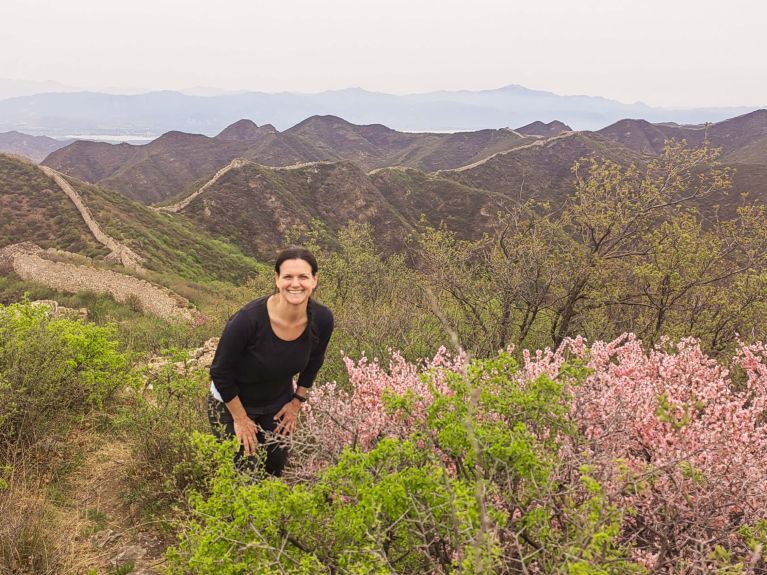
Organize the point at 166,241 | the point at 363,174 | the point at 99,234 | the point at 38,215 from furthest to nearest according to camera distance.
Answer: the point at 363,174 → the point at 166,241 → the point at 38,215 → the point at 99,234

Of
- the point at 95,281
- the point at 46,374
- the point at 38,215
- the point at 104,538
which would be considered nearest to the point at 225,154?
the point at 38,215

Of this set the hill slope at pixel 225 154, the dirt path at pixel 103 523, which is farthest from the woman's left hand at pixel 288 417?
the hill slope at pixel 225 154

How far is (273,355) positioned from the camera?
4.00 m

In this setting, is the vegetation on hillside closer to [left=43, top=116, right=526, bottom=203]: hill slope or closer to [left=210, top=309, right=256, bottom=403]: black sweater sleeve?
[left=210, top=309, right=256, bottom=403]: black sweater sleeve

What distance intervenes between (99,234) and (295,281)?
41.5 meters

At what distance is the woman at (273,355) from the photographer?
151 inches

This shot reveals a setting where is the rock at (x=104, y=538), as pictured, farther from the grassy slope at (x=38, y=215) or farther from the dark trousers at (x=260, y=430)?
the grassy slope at (x=38, y=215)

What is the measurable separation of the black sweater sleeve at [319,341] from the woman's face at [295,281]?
0.39 m

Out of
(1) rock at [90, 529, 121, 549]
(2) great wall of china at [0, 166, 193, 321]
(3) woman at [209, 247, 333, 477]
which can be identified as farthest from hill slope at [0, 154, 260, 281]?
(3) woman at [209, 247, 333, 477]

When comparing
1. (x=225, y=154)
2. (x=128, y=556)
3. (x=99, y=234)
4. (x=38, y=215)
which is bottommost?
(x=128, y=556)

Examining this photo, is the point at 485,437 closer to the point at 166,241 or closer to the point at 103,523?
the point at 103,523

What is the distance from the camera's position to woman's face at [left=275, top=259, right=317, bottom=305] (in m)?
3.78

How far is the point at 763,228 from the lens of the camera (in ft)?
37.7

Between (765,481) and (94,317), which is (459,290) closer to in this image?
(765,481)
